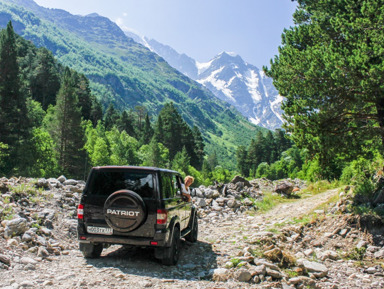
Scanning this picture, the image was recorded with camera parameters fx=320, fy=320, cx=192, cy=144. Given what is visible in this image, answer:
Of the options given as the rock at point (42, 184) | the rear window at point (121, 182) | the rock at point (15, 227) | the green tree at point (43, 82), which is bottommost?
the rock at point (15, 227)

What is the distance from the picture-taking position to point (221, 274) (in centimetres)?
700

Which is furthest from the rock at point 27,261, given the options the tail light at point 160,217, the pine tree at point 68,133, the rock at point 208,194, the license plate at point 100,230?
the pine tree at point 68,133

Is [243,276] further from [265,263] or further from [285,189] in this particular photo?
[285,189]

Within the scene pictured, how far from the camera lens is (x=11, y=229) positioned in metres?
7.72

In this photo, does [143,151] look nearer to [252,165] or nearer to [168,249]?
[252,165]

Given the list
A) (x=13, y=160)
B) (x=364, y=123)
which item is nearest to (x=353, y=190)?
(x=364, y=123)

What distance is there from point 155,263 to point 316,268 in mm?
3802

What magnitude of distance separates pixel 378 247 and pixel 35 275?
329 inches

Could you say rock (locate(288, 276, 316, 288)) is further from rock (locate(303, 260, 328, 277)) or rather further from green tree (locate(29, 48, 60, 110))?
green tree (locate(29, 48, 60, 110))

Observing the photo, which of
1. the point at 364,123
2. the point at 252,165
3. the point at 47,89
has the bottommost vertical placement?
the point at 252,165

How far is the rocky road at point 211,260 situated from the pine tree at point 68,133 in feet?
138

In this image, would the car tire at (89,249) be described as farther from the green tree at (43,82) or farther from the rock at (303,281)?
the green tree at (43,82)

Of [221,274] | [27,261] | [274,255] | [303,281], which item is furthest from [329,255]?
[27,261]

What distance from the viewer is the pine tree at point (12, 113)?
130ft
